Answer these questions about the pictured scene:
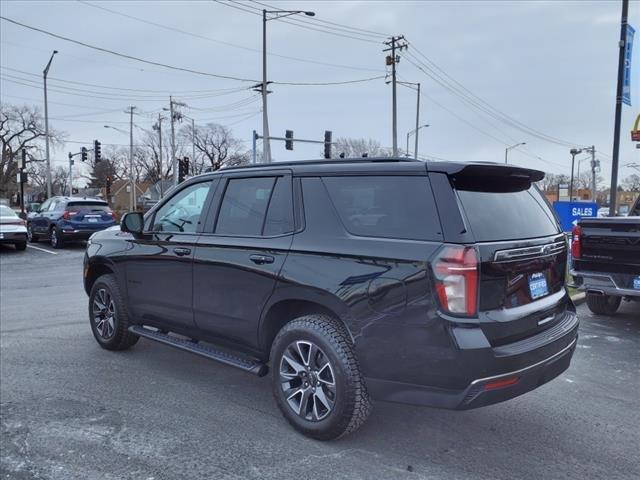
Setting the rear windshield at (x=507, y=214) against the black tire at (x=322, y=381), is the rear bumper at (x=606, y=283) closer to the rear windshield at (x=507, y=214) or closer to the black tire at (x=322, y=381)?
the rear windshield at (x=507, y=214)

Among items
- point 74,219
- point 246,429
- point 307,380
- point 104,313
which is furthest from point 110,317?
point 74,219

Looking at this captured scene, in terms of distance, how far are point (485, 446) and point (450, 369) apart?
2.92ft

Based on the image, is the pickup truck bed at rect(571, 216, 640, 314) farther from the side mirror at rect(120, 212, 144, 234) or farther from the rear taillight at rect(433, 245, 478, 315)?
the side mirror at rect(120, 212, 144, 234)

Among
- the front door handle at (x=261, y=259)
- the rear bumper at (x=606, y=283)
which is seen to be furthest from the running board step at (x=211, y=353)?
the rear bumper at (x=606, y=283)

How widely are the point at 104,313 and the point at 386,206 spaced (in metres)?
3.59

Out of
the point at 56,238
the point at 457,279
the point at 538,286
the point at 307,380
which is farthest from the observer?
the point at 56,238

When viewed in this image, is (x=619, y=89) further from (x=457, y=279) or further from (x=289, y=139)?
(x=289, y=139)

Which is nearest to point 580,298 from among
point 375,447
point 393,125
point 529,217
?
point 529,217

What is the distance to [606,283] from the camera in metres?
6.49

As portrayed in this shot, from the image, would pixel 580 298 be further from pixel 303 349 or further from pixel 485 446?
pixel 303 349

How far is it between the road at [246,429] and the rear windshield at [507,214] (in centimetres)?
138

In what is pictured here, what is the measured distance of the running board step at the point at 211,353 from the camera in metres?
3.94

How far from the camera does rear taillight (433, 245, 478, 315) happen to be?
9.81ft

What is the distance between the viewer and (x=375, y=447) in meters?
3.52
